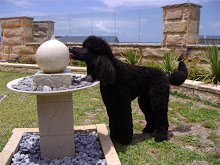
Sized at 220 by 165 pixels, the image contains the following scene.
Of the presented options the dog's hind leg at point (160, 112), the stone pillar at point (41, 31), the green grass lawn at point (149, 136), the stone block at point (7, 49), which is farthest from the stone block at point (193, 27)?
the stone pillar at point (41, 31)

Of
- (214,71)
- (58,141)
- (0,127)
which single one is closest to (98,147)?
(58,141)

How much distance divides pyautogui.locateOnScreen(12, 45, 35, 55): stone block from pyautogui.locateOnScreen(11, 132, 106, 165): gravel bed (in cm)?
805

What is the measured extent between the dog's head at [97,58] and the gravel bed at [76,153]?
3.58 feet

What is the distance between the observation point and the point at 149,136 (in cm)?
428

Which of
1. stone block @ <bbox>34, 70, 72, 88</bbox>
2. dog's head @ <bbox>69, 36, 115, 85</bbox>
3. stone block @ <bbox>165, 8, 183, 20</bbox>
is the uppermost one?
stone block @ <bbox>165, 8, 183, 20</bbox>

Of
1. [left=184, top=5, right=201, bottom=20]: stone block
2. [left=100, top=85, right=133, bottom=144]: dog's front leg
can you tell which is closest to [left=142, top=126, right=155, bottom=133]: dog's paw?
[left=100, top=85, right=133, bottom=144]: dog's front leg

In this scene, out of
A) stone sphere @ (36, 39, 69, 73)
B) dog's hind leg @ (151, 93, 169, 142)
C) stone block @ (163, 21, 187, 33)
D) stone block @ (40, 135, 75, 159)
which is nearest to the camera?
stone sphere @ (36, 39, 69, 73)

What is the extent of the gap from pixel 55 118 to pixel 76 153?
664 millimetres

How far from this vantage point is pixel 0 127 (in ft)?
15.5

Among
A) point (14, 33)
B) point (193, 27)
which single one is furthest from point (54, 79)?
point (14, 33)

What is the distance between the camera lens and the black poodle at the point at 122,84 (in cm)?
322

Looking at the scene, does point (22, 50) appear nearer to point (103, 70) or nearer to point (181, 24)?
point (181, 24)

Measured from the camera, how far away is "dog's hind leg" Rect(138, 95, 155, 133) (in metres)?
4.14

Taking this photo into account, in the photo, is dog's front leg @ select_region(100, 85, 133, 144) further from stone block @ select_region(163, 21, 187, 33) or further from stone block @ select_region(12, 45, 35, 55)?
stone block @ select_region(12, 45, 35, 55)
